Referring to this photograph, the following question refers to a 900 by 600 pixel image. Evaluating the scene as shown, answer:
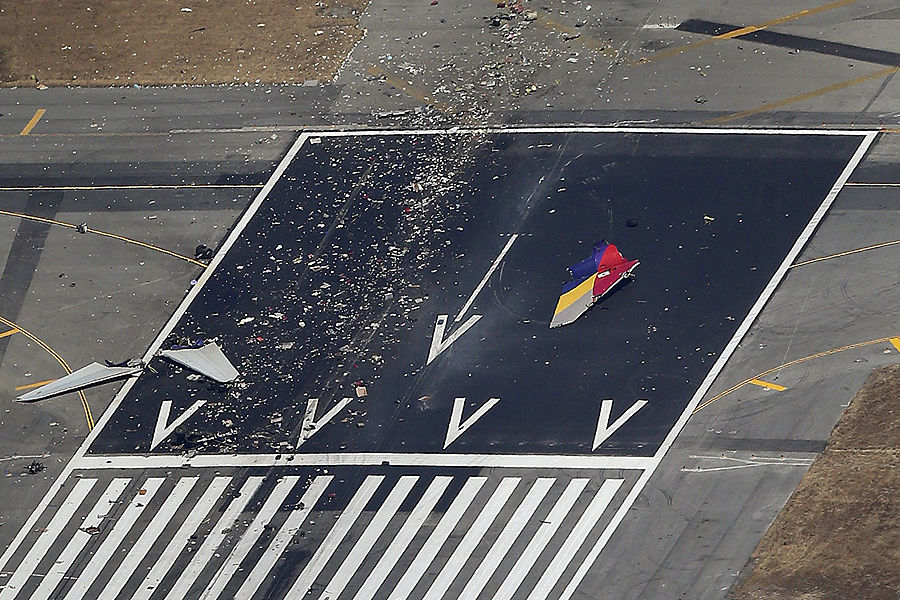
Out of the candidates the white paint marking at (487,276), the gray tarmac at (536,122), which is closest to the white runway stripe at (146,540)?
the gray tarmac at (536,122)

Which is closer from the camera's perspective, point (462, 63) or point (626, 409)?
point (626, 409)

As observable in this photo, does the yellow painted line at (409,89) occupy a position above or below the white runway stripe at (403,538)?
above

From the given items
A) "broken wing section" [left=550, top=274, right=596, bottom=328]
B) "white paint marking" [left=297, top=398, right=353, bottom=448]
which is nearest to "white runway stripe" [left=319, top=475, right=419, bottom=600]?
"white paint marking" [left=297, top=398, right=353, bottom=448]

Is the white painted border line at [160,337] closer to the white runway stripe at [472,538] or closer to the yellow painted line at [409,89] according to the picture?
the yellow painted line at [409,89]

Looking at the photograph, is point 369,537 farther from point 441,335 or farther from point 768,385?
point 768,385

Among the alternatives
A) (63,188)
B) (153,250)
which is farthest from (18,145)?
(153,250)

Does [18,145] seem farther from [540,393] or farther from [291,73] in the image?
[540,393]
